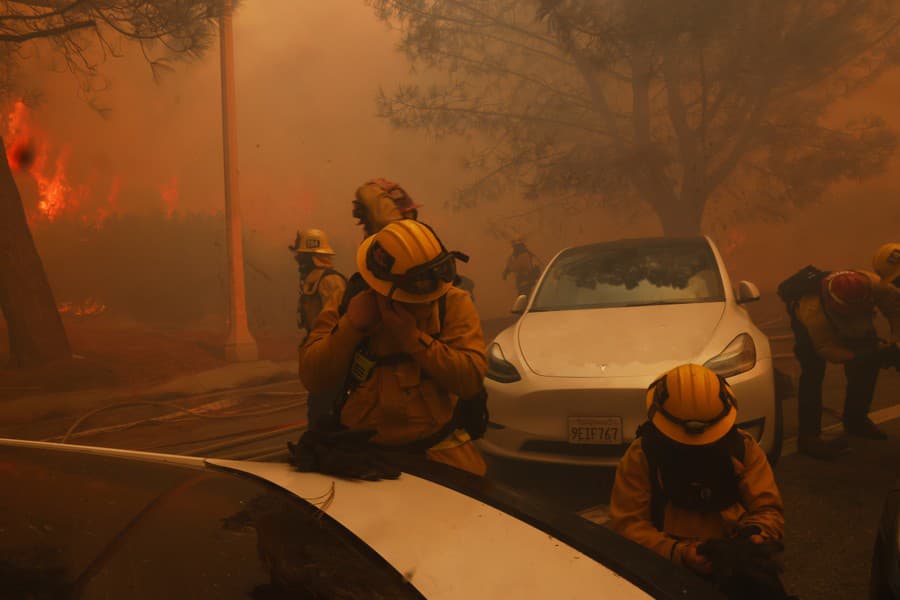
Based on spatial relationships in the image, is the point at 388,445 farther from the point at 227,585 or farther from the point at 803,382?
the point at 803,382

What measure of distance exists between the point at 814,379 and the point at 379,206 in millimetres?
3500

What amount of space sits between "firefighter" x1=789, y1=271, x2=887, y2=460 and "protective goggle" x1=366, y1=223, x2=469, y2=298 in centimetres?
333

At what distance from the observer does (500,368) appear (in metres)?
4.17

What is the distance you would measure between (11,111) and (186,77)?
248 cm

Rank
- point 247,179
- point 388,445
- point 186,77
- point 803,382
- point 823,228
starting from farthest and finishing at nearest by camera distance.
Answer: point 823,228
point 247,179
point 186,77
point 803,382
point 388,445

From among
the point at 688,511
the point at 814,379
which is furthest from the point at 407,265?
the point at 814,379

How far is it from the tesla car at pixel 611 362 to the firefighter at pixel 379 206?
159cm

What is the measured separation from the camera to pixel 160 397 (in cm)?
845

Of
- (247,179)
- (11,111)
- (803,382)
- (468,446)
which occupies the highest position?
(11,111)

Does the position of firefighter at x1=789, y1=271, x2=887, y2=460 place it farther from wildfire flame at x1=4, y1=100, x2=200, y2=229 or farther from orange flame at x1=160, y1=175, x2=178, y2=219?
orange flame at x1=160, y1=175, x2=178, y2=219

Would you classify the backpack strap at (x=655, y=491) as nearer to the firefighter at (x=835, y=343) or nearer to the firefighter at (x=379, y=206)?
the firefighter at (x=379, y=206)

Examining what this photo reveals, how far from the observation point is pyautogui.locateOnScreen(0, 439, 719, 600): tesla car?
109 cm

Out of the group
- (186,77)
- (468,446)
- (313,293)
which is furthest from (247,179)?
(468,446)

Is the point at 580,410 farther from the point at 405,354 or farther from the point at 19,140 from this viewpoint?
the point at 19,140
